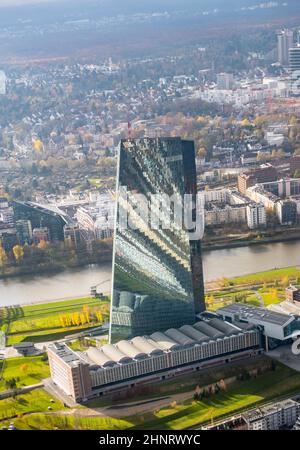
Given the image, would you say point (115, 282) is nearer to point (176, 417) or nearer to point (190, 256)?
point (190, 256)

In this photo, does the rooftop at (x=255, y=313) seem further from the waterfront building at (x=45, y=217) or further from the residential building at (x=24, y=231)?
the residential building at (x=24, y=231)

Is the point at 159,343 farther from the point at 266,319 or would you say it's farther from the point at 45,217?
the point at 45,217

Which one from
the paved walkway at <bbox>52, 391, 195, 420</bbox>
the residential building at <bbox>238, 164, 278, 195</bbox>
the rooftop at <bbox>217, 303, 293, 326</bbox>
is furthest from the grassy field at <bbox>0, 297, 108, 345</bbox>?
the residential building at <bbox>238, 164, 278, 195</bbox>

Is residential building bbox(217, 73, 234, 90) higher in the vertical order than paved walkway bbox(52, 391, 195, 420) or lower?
higher

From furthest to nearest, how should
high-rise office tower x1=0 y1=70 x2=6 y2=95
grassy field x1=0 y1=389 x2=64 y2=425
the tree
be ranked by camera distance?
high-rise office tower x1=0 y1=70 x2=6 y2=95 → the tree → grassy field x1=0 y1=389 x2=64 y2=425

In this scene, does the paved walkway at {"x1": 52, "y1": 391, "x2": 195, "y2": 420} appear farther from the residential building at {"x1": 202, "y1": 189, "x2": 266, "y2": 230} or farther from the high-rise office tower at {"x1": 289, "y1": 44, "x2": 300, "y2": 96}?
the high-rise office tower at {"x1": 289, "y1": 44, "x2": 300, "y2": 96}

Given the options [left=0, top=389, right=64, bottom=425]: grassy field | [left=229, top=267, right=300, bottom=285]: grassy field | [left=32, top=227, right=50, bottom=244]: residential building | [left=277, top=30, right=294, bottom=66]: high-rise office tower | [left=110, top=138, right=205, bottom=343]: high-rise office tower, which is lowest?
[left=229, top=267, right=300, bottom=285]: grassy field

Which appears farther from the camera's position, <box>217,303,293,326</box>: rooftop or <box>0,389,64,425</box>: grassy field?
<box>217,303,293,326</box>: rooftop

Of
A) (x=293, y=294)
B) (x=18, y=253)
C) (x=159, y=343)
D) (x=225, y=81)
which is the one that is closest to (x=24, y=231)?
(x=18, y=253)
